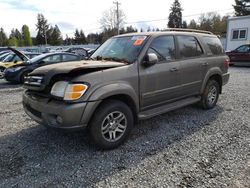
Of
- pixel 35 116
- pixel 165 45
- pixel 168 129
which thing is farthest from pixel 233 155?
pixel 35 116

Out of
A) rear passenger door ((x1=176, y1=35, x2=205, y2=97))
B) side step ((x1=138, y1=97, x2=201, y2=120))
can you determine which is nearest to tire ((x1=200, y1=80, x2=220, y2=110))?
side step ((x1=138, y1=97, x2=201, y2=120))

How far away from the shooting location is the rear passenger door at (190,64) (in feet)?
15.9

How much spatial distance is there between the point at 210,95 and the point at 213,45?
4.02ft

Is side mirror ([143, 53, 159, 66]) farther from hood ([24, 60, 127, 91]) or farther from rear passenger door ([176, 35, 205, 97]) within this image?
rear passenger door ([176, 35, 205, 97])

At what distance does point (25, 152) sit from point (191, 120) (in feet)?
10.9

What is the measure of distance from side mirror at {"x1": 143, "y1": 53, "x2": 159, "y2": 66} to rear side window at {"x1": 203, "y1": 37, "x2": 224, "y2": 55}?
2.09 metres

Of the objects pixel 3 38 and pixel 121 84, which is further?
pixel 3 38

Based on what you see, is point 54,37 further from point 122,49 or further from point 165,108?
point 165,108

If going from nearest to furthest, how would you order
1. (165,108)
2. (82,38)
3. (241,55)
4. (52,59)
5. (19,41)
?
(165,108), (52,59), (241,55), (19,41), (82,38)

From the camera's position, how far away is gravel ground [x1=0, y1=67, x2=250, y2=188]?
299 cm

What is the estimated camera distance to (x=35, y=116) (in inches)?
148

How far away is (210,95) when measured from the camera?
5867 mm

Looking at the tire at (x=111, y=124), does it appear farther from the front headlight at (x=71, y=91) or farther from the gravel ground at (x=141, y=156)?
the front headlight at (x=71, y=91)

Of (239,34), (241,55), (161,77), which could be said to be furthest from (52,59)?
(239,34)
